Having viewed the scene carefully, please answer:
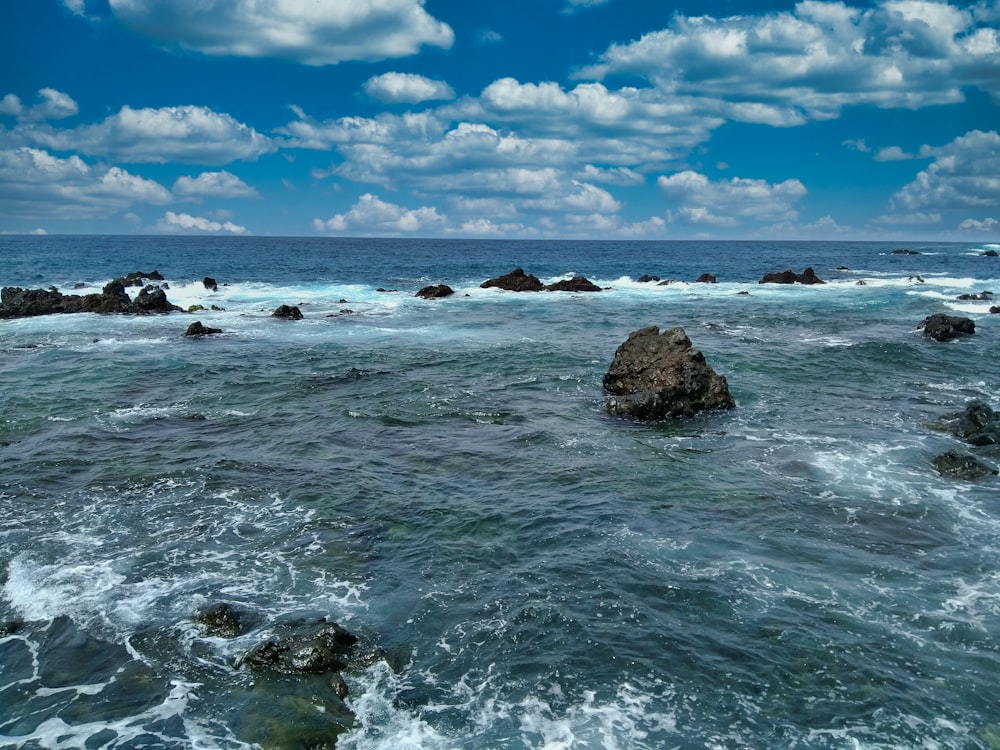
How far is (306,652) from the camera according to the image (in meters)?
12.2

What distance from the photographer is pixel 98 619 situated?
13.6 metres

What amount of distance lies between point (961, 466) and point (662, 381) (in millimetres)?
10186

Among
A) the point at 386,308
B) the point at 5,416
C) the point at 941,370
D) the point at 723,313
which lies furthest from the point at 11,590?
the point at 723,313

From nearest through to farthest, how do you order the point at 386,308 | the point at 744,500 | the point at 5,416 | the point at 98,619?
the point at 98,619 < the point at 744,500 < the point at 5,416 < the point at 386,308

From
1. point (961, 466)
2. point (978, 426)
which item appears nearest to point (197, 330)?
point (961, 466)

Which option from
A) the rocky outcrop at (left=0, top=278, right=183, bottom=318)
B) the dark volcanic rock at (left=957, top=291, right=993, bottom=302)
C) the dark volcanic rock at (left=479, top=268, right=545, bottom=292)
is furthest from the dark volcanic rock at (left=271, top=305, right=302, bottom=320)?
the dark volcanic rock at (left=957, top=291, right=993, bottom=302)

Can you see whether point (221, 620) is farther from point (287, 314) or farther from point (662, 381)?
point (287, 314)

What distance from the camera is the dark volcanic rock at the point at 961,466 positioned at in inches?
820

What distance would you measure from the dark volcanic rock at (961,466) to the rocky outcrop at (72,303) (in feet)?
178

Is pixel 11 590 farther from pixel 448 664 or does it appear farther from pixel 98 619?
pixel 448 664

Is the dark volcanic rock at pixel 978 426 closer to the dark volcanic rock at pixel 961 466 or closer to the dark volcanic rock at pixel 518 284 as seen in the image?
the dark volcanic rock at pixel 961 466

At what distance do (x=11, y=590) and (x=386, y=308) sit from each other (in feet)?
162

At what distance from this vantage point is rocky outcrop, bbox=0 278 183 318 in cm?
5424

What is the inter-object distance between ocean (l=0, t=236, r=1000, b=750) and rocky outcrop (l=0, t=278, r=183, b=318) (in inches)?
888
